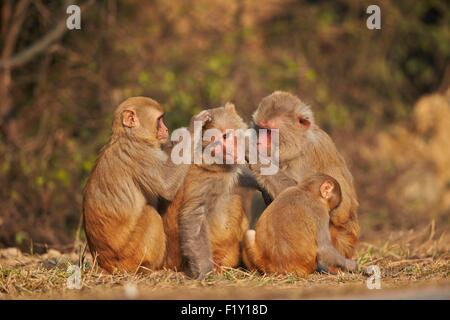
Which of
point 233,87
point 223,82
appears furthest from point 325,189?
point 223,82

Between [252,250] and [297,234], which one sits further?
[252,250]

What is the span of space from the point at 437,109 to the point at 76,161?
5.35 meters

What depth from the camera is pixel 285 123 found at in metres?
6.14

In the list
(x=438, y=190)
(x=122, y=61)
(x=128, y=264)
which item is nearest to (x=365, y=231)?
(x=438, y=190)

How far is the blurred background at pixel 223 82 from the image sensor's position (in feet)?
31.4

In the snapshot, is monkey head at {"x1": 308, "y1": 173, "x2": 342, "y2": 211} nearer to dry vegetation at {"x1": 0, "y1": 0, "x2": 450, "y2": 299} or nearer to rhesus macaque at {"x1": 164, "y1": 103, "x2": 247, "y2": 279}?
rhesus macaque at {"x1": 164, "y1": 103, "x2": 247, "y2": 279}

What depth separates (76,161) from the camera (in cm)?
980

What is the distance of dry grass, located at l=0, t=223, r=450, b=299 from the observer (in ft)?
16.4

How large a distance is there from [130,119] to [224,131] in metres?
0.68

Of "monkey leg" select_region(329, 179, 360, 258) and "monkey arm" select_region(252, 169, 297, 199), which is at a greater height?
"monkey arm" select_region(252, 169, 297, 199)

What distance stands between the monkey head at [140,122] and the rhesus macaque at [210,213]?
0.35 meters

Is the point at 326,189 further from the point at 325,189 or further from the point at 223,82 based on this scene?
the point at 223,82

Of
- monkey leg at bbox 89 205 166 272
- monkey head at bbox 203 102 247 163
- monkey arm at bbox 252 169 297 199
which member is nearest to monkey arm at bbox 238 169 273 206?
monkey arm at bbox 252 169 297 199
